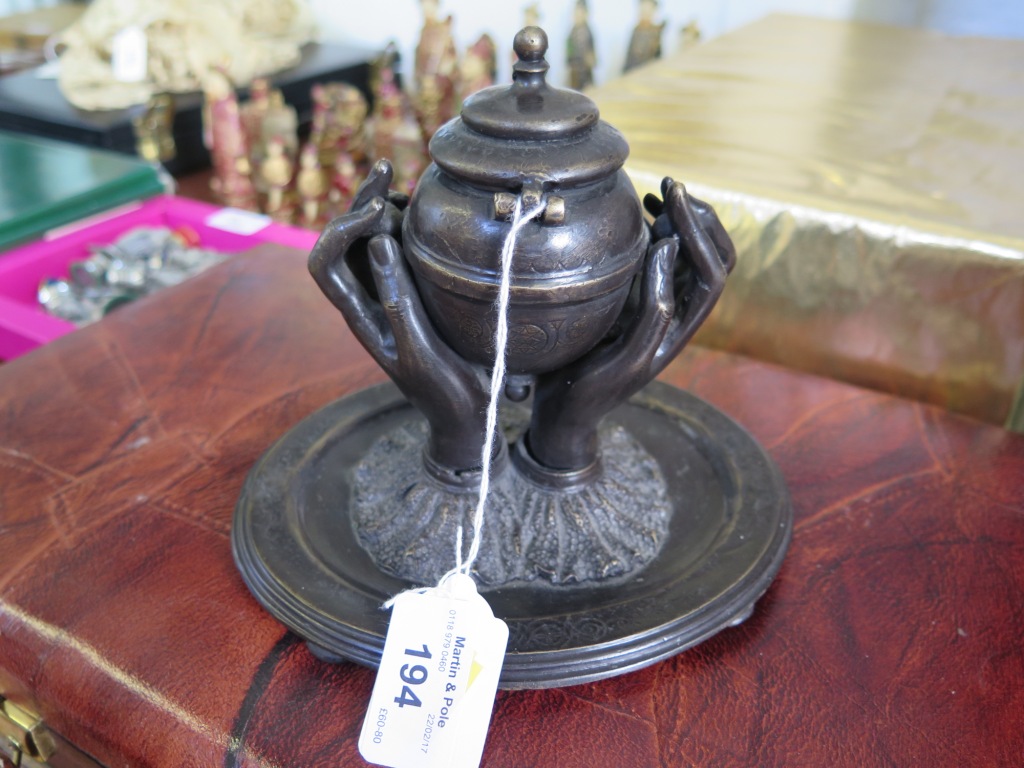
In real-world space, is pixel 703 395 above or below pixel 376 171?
below

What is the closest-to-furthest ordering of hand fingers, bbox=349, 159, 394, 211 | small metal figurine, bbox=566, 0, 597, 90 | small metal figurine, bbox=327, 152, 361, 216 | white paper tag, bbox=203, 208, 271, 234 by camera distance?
1. hand fingers, bbox=349, 159, 394, 211
2. white paper tag, bbox=203, 208, 271, 234
3. small metal figurine, bbox=327, 152, 361, 216
4. small metal figurine, bbox=566, 0, 597, 90

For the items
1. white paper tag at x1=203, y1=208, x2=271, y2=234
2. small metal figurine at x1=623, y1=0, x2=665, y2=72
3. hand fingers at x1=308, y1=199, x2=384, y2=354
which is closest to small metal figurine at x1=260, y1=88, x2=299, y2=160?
white paper tag at x1=203, y1=208, x2=271, y2=234

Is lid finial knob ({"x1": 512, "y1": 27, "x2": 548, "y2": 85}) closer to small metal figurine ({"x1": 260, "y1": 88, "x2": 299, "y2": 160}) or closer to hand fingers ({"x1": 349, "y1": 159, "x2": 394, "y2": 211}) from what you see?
hand fingers ({"x1": 349, "y1": 159, "x2": 394, "y2": 211})

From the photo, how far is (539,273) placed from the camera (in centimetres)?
60

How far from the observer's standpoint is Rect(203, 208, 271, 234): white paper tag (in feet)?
5.80

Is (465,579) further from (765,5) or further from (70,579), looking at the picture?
(765,5)

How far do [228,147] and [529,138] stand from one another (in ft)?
6.01

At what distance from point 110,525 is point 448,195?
0.47 meters

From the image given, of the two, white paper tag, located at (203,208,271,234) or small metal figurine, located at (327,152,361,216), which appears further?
small metal figurine, located at (327,152,361,216)

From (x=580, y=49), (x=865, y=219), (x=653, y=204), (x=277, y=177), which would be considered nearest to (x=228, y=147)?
(x=277, y=177)

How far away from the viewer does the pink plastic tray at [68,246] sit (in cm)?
138

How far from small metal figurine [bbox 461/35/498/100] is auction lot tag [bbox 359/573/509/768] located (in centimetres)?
206

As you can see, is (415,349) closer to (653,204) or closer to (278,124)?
(653,204)

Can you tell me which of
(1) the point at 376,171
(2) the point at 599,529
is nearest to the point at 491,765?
(2) the point at 599,529
